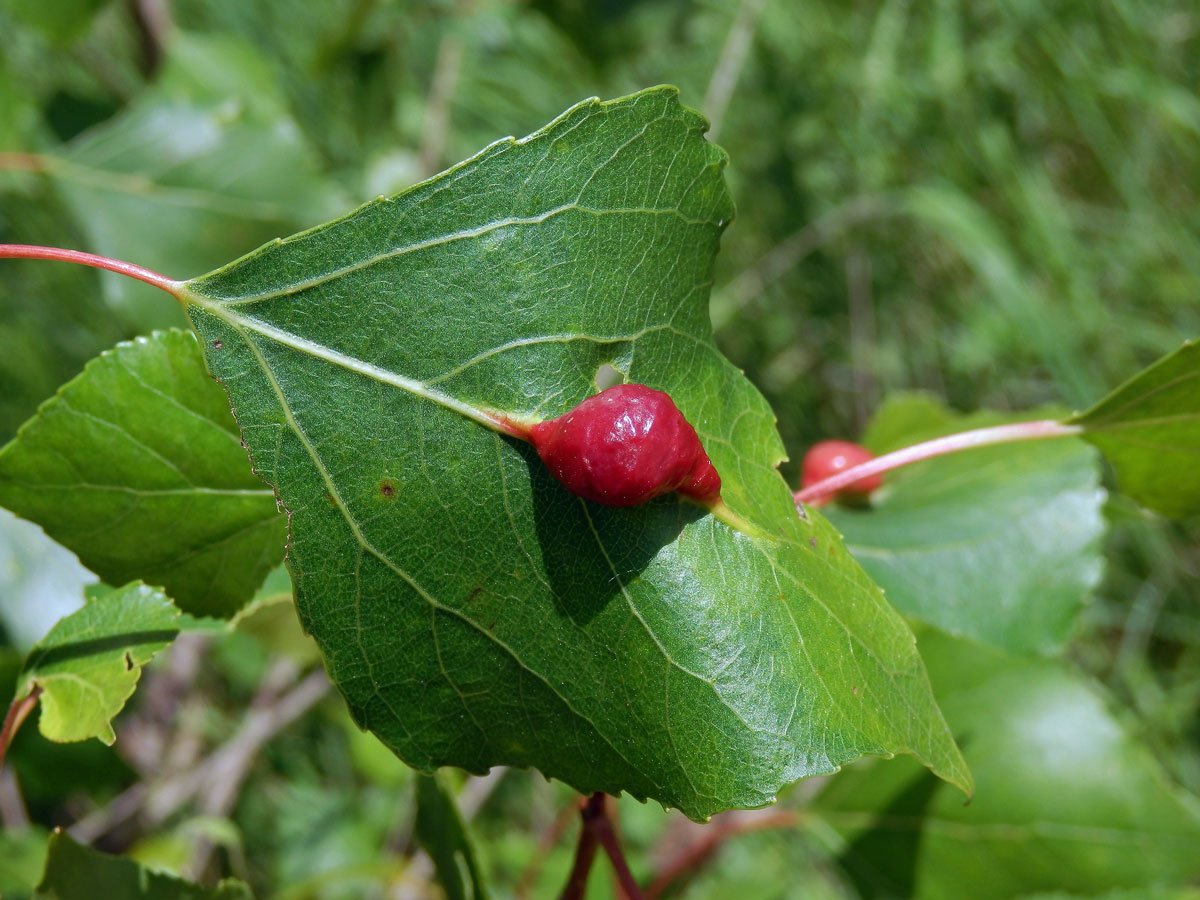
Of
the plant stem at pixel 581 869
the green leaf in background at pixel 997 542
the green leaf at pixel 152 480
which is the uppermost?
the green leaf at pixel 152 480

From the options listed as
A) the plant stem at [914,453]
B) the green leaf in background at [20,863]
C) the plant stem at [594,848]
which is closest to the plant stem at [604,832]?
the plant stem at [594,848]

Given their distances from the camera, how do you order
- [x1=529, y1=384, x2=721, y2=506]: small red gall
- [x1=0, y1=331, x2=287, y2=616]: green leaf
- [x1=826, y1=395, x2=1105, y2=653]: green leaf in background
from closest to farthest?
[x1=529, y1=384, x2=721, y2=506]: small red gall → [x1=0, y1=331, x2=287, y2=616]: green leaf → [x1=826, y1=395, x2=1105, y2=653]: green leaf in background

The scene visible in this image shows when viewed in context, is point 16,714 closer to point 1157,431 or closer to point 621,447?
point 621,447

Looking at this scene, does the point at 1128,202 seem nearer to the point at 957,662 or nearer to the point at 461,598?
the point at 957,662

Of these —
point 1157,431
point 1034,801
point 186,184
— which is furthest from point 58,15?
point 1034,801

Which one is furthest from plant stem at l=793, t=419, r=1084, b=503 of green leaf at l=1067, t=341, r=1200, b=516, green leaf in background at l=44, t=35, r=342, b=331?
green leaf in background at l=44, t=35, r=342, b=331

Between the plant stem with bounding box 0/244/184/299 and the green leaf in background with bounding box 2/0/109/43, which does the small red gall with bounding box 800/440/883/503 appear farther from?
the green leaf in background with bounding box 2/0/109/43

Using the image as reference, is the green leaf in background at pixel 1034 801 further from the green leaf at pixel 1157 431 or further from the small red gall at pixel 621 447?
the small red gall at pixel 621 447
